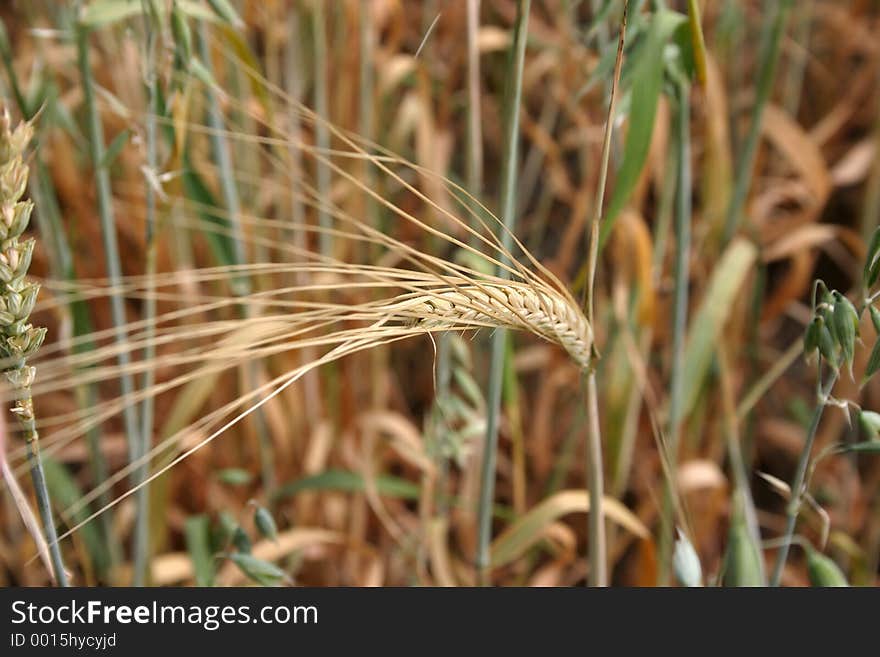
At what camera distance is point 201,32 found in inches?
30.0

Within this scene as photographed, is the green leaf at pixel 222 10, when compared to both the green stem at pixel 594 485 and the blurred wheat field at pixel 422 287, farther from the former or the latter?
the green stem at pixel 594 485

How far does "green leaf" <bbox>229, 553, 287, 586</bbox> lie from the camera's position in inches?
23.6

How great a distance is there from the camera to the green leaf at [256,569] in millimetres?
600

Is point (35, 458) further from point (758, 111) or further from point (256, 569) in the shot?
point (758, 111)

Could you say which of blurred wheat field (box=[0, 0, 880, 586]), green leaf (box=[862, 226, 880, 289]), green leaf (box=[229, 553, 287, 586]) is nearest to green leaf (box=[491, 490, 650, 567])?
blurred wheat field (box=[0, 0, 880, 586])

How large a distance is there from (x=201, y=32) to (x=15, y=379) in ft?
1.50

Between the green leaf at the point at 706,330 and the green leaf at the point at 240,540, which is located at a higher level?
the green leaf at the point at 706,330

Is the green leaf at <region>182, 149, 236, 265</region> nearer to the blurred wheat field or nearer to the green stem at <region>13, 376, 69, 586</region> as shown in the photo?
the blurred wheat field

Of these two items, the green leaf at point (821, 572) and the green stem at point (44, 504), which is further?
the green leaf at point (821, 572)

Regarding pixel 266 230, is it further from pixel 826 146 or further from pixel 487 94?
pixel 826 146

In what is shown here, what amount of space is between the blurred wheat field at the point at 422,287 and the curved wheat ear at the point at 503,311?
19 centimetres

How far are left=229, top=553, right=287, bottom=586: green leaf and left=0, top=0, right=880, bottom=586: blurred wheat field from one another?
3 centimetres

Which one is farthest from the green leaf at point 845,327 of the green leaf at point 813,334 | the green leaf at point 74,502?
the green leaf at point 74,502

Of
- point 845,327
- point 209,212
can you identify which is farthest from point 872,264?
point 209,212
